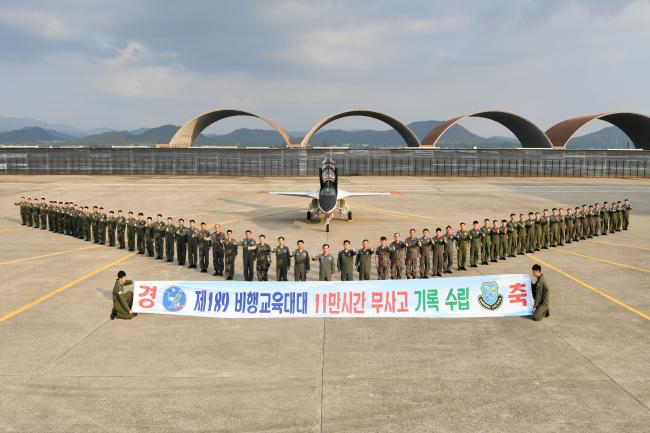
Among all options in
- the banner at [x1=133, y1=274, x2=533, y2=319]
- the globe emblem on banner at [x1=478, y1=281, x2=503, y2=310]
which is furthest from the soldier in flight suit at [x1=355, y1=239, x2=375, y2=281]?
the globe emblem on banner at [x1=478, y1=281, x2=503, y2=310]

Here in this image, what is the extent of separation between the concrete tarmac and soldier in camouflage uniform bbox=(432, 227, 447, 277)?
1207 mm

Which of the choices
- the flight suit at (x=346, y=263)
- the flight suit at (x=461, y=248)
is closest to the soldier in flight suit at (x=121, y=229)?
the flight suit at (x=346, y=263)

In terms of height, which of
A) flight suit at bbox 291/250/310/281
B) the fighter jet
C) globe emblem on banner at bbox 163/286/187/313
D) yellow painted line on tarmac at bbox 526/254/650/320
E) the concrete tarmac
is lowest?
the concrete tarmac

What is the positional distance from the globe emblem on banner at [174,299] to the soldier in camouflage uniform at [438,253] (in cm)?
764

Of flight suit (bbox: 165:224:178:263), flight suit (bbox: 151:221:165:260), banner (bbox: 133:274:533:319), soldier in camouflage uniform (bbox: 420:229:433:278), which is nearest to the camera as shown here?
banner (bbox: 133:274:533:319)

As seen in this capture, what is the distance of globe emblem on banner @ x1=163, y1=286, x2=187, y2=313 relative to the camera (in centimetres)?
1083

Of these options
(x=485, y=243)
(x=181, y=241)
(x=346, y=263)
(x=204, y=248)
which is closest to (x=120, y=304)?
(x=204, y=248)

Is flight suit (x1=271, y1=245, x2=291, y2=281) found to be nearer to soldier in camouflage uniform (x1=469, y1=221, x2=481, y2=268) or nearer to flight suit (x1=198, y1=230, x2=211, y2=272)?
flight suit (x1=198, y1=230, x2=211, y2=272)

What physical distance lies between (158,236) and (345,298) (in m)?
8.65

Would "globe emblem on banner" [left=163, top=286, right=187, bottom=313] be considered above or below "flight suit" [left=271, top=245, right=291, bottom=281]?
below

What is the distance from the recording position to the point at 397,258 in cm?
1367

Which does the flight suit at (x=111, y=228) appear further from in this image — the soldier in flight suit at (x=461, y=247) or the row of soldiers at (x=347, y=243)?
the soldier in flight suit at (x=461, y=247)

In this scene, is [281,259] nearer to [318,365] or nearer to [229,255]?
[229,255]

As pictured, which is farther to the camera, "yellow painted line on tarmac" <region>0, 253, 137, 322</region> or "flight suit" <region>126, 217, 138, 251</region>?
"flight suit" <region>126, 217, 138, 251</region>
